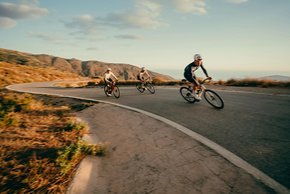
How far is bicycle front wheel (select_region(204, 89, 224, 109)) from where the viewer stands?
9727mm

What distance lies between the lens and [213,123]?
7219 millimetres

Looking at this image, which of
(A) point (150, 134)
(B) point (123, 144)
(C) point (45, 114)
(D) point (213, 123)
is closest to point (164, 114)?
(D) point (213, 123)

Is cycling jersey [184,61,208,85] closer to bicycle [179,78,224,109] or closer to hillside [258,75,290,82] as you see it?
bicycle [179,78,224,109]

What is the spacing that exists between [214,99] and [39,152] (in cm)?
726

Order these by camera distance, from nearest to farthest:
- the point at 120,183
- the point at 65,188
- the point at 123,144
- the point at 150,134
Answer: the point at 65,188 < the point at 120,183 < the point at 123,144 < the point at 150,134

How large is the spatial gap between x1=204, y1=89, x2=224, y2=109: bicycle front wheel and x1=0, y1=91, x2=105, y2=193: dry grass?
5.38 m

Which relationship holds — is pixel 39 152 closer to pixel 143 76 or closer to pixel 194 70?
pixel 194 70

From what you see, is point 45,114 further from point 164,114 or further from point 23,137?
point 164,114

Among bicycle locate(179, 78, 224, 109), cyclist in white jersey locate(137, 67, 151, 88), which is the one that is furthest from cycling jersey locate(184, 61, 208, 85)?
cyclist in white jersey locate(137, 67, 151, 88)

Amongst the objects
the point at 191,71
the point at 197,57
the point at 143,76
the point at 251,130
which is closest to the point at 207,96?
the point at 191,71

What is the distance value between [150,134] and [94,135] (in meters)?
1.51

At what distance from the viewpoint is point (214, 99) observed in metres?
10.2

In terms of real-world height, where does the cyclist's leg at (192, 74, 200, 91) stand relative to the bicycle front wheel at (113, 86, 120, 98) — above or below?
above

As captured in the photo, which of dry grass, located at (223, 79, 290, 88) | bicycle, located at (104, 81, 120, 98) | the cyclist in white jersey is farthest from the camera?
the cyclist in white jersey
